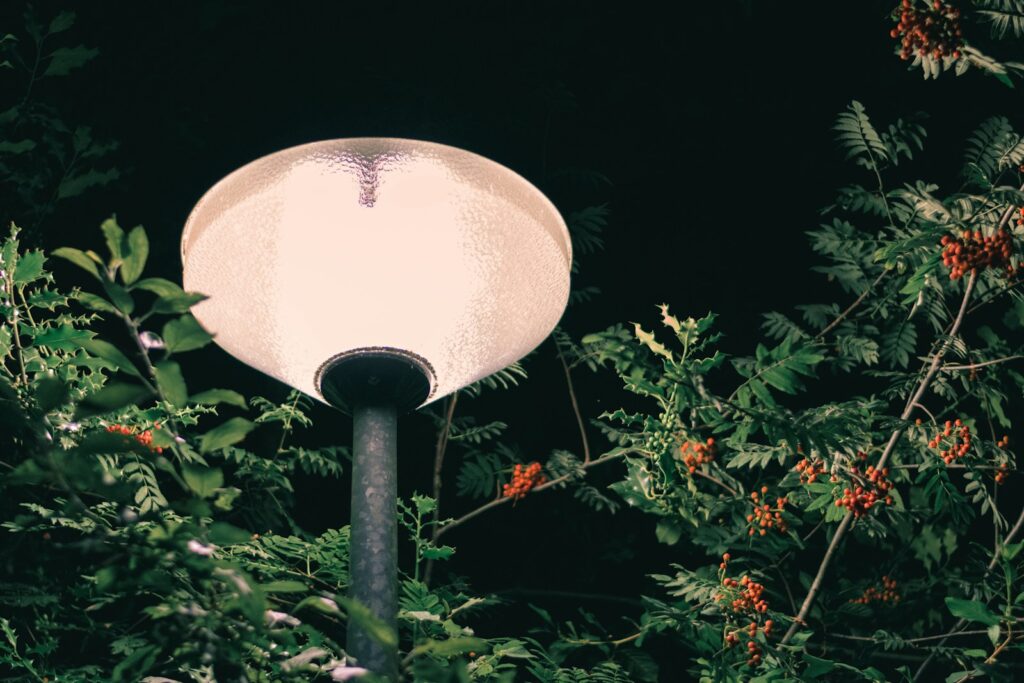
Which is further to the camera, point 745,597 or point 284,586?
point 745,597

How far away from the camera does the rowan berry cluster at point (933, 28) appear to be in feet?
11.2

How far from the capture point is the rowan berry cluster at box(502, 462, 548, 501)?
373 cm

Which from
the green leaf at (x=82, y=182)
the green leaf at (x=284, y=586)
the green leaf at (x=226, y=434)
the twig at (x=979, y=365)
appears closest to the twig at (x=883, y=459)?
the twig at (x=979, y=365)

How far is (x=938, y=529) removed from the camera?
12.8 ft

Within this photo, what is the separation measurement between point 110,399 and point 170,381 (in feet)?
0.34

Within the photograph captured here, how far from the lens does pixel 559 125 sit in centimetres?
455

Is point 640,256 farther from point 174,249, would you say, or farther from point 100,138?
point 100,138

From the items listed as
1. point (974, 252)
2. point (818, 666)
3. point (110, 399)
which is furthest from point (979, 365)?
point (110, 399)

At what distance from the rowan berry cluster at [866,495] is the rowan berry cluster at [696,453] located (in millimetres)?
423

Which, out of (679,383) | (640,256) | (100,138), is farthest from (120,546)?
(640,256)

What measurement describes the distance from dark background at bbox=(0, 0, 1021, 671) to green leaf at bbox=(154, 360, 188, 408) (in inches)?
111

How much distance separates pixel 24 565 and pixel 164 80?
11.1ft

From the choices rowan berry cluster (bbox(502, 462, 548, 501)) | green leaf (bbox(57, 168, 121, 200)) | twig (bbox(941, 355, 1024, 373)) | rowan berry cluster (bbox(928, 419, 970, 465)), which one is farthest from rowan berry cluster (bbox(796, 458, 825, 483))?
green leaf (bbox(57, 168, 121, 200))

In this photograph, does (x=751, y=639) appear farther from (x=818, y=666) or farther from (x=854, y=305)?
(x=854, y=305)
